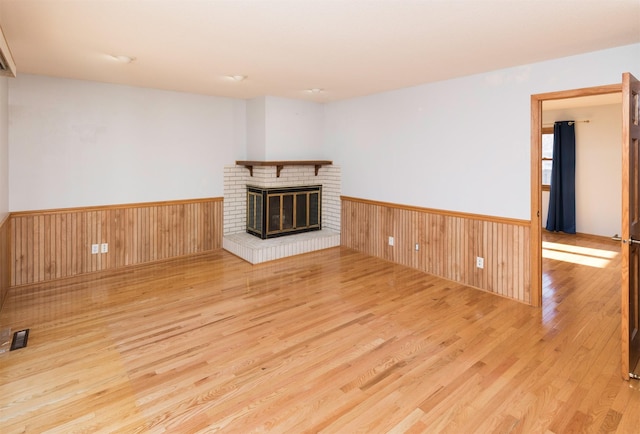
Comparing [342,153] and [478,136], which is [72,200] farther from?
[478,136]

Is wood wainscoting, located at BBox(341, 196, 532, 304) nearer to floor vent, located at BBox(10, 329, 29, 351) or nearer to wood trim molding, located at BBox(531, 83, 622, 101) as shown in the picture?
wood trim molding, located at BBox(531, 83, 622, 101)

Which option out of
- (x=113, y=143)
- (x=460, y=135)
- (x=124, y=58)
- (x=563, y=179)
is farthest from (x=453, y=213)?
(x=113, y=143)

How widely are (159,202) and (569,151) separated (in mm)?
7005

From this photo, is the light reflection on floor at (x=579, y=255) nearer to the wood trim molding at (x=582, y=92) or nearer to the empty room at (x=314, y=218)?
the empty room at (x=314, y=218)

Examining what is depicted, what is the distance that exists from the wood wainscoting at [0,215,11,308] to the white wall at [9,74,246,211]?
390 millimetres

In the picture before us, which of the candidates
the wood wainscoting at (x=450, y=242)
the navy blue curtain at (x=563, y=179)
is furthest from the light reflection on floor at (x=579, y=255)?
the wood wainscoting at (x=450, y=242)

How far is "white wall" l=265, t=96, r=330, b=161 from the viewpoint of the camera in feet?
18.1

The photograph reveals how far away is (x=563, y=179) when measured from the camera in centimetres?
695

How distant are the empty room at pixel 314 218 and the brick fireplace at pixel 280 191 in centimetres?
4

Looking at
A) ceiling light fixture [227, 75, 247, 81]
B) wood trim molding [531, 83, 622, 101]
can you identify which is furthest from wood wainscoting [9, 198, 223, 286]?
wood trim molding [531, 83, 622, 101]

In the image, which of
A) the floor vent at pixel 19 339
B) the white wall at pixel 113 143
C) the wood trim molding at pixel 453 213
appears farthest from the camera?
the white wall at pixel 113 143

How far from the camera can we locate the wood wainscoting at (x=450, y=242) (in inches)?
150

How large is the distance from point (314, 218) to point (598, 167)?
508cm

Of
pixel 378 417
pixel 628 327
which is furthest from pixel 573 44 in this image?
pixel 378 417
